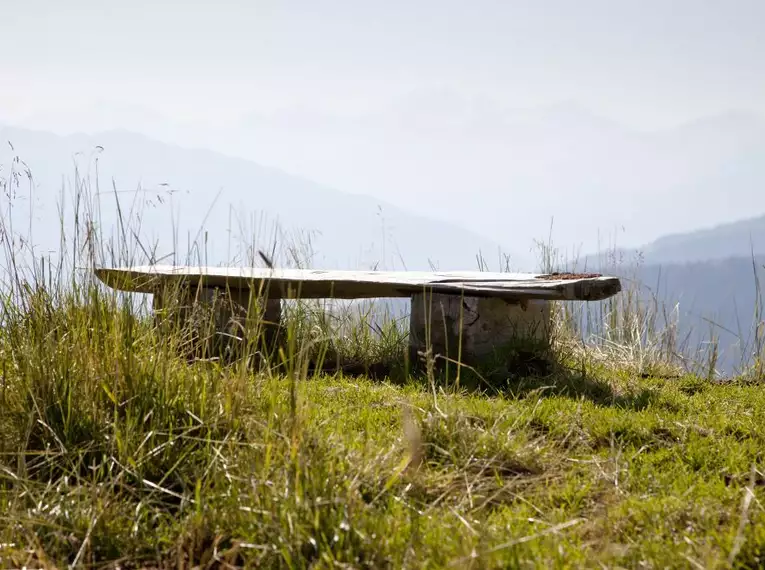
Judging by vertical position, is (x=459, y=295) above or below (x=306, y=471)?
above

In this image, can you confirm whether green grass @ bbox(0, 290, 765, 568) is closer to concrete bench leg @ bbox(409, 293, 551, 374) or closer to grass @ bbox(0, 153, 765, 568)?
grass @ bbox(0, 153, 765, 568)

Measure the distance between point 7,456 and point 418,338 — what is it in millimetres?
2324

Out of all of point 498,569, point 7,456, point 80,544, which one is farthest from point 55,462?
point 498,569

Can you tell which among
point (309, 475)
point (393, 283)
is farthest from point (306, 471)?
point (393, 283)

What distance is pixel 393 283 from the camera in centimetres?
418

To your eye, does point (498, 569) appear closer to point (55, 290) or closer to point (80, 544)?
point (80, 544)

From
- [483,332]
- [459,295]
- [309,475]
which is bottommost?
[309,475]

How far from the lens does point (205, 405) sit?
2484 mm

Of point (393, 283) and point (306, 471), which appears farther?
point (393, 283)

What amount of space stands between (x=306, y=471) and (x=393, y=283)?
2.36 m

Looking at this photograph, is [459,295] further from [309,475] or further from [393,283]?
[309,475]

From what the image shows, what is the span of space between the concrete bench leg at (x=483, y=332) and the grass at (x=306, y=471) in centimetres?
74

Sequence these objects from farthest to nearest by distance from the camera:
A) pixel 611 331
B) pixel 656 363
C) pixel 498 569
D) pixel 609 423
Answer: pixel 611 331, pixel 656 363, pixel 609 423, pixel 498 569

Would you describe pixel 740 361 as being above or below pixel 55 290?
below
